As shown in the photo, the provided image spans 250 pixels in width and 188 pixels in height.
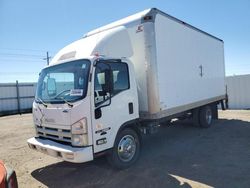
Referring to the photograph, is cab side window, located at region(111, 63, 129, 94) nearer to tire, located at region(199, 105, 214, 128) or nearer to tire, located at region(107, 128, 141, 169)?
tire, located at region(107, 128, 141, 169)

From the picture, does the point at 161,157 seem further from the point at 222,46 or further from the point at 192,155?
the point at 222,46

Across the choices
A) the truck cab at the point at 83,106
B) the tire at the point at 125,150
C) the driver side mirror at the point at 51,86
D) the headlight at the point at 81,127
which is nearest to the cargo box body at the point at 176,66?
the truck cab at the point at 83,106

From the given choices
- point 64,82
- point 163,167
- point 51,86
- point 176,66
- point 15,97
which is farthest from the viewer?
point 15,97

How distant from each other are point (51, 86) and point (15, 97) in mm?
20028

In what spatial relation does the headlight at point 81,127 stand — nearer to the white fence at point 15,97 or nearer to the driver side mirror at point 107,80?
the driver side mirror at point 107,80

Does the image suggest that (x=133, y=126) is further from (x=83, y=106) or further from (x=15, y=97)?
(x=15, y=97)

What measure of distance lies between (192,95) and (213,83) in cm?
251

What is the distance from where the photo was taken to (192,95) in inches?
319

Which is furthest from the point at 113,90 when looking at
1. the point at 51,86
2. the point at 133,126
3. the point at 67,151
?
the point at 67,151

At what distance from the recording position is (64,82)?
536 centimetres

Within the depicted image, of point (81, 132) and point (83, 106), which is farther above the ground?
point (83, 106)

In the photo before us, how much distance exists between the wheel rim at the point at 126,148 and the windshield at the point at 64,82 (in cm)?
162

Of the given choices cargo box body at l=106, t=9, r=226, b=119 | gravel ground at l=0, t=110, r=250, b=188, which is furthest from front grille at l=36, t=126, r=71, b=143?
cargo box body at l=106, t=9, r=226, b=119

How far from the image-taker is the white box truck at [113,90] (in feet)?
16.0
